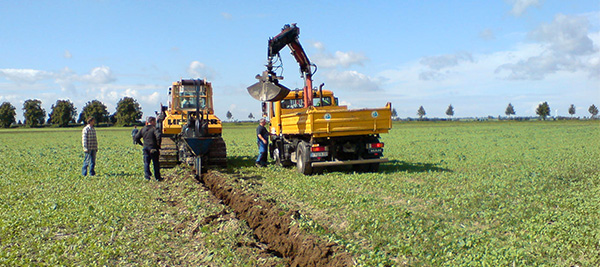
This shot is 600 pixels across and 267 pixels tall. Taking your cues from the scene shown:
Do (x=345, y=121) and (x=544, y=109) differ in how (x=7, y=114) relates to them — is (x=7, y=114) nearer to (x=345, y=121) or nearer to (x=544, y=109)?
(x=345, y=121)

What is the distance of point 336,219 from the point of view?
8289 mm

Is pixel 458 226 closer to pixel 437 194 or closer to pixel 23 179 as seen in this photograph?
pixel 437 194

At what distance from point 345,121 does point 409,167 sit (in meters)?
3.62

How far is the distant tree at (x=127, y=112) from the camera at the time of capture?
113438 mm

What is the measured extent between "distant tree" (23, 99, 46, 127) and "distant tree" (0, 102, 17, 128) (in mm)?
3584

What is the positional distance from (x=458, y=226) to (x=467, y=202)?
1832 millimetres

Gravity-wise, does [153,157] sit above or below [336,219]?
above

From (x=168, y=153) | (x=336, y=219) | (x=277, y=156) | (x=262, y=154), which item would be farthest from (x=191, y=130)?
(x=336, y=219)

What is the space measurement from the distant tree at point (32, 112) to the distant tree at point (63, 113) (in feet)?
10.8

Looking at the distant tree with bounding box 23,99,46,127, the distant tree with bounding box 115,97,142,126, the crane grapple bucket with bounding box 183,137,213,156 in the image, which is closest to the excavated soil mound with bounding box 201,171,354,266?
the crane grapple bucket with bounding box 183,137,213,156

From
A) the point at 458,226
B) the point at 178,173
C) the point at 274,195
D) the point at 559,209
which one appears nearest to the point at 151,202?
the point at 274,195

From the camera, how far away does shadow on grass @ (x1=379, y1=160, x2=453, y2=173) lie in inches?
600

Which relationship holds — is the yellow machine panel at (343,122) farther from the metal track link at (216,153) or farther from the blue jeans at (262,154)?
the metal track link at (216,153)

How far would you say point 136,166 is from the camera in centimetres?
1825
